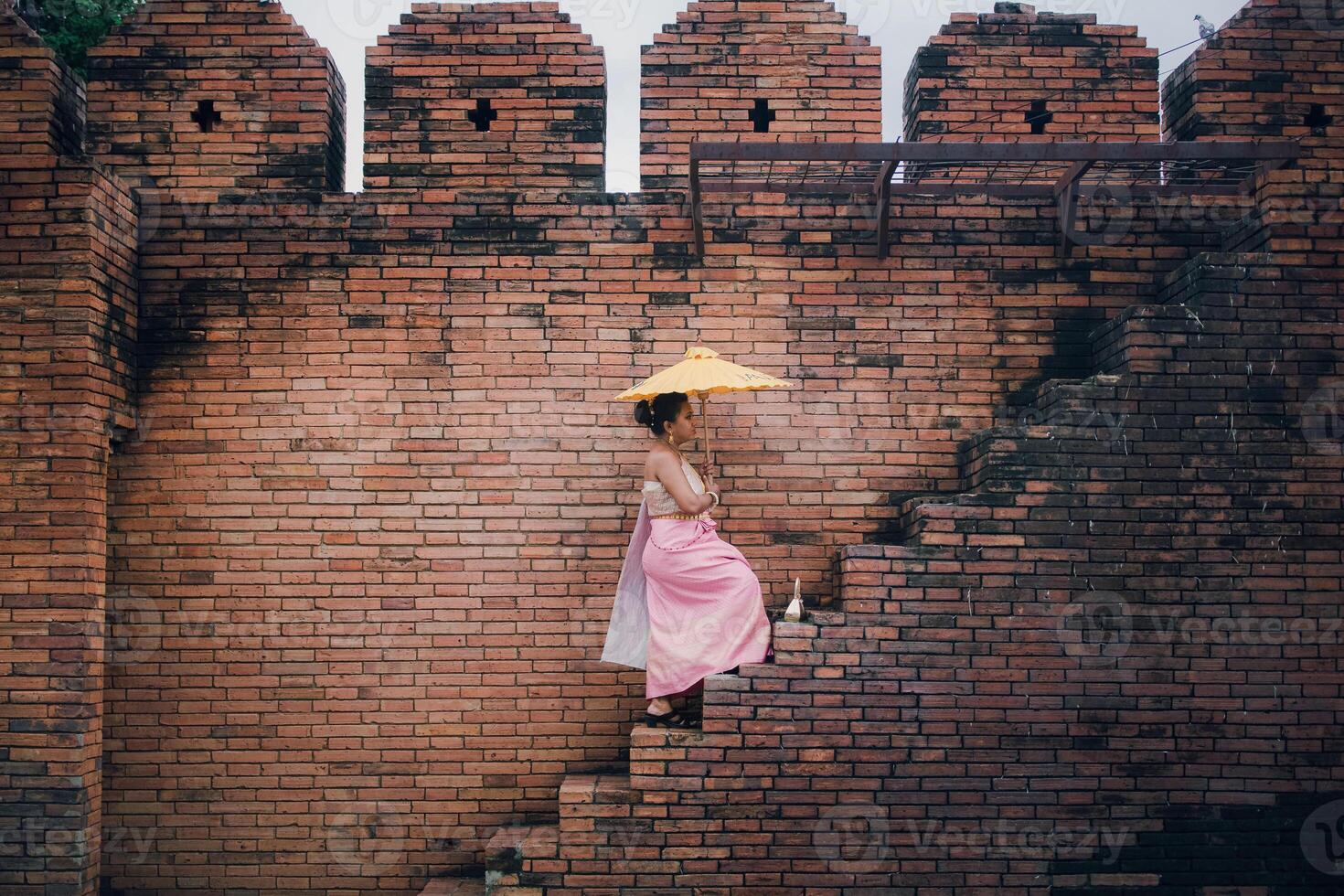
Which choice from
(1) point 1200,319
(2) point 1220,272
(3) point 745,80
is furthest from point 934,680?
(3) point 745,80

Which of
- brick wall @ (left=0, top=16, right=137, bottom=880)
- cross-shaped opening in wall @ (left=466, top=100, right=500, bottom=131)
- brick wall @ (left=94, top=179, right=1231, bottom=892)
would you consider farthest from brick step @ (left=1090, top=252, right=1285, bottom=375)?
brick wall @ (left=0, top=16, right=137, bottom=880)

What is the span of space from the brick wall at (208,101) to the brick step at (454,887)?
14.3 feet

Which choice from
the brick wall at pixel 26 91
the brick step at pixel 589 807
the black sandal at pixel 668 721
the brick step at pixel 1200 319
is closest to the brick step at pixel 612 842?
the brick step at pixel 589 807

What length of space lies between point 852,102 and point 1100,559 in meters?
3.24

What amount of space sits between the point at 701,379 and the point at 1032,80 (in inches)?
125

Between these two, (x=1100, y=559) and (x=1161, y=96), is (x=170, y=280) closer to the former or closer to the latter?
(x=1100, y=559)

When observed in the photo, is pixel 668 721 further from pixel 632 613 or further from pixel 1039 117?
pixel 1039 117

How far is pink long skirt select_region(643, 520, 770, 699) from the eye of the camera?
230 inches

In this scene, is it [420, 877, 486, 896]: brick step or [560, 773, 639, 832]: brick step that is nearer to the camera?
[560, 773, 639, 832]: brick step

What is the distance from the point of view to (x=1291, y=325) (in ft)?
20.0

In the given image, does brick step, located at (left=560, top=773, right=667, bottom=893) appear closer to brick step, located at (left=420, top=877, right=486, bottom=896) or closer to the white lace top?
brick step, located at (left=420, top=877, right=486, bottom=896)

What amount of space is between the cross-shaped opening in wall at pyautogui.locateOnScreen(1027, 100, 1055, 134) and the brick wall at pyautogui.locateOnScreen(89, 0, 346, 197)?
457 centimetres

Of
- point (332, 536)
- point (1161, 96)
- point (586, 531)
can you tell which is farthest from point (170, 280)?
point (1161, 96)

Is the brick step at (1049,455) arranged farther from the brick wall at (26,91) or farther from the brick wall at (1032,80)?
the brick wall at (26,91)
